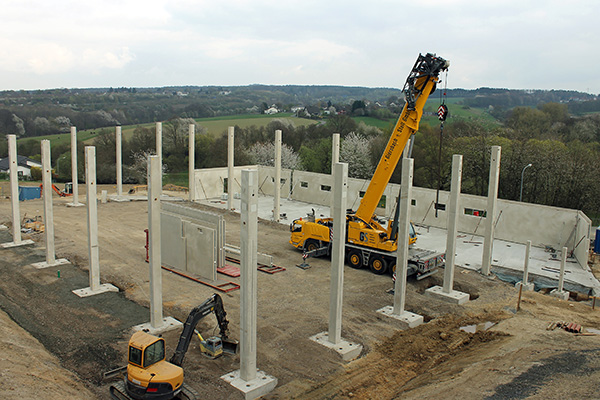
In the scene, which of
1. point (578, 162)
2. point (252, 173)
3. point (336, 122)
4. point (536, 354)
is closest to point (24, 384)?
point (252, 173)

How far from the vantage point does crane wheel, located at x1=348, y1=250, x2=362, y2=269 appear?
20.5m

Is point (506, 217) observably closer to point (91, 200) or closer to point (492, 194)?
point (492, 194)

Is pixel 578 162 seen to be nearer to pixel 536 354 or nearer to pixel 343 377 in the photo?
pixel 536 354

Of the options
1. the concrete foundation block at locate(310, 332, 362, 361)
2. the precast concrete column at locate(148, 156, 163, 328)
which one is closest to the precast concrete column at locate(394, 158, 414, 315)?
the concrete foundation block at locate(310, 332, 362, 361)

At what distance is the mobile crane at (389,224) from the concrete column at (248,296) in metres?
9.23

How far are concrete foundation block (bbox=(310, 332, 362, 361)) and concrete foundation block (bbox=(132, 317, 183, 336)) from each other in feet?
13.1

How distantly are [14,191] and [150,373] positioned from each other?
14627 millimetres

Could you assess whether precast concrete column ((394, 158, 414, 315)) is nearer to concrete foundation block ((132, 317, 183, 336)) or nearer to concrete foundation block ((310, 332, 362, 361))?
concrete foundation block ((310, 332, 362, 361))

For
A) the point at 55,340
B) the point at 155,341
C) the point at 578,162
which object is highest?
the point at 578,162

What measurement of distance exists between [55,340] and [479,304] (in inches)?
529

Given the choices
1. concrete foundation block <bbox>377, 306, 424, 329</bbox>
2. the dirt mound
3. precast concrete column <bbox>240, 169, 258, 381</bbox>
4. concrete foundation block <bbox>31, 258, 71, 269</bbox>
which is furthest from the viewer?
concrete foundation block <bbox>31, 258, 71, 269</bbox>

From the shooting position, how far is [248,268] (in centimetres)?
1088

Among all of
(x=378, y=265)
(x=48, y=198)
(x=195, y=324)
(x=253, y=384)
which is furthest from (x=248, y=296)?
(x=48, y=198)

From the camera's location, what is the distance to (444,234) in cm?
2739
